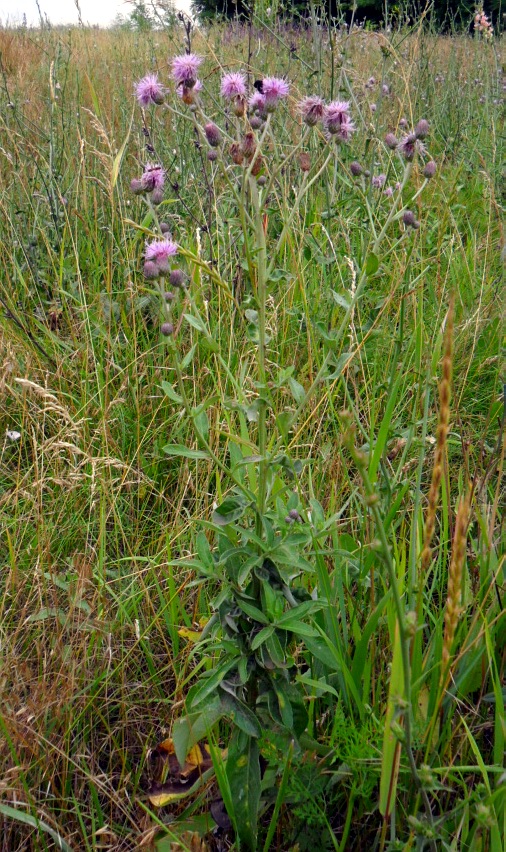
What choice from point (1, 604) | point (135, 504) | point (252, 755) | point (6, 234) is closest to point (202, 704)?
point (252, 755)

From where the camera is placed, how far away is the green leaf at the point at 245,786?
1082 mm

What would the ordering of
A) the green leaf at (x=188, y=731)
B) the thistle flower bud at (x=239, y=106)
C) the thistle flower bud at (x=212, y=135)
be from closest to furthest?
the green leaf at (x=188, y=731) → the thistle flower bud at (x=239, y=106) → the thistle flower bud at (x=212, y=135)

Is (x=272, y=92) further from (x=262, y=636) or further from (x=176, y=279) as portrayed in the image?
(x=262, y=636)

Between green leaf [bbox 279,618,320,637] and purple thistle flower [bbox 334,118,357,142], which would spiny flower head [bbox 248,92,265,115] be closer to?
purple thistle flower [bbox 334,118,357,142]

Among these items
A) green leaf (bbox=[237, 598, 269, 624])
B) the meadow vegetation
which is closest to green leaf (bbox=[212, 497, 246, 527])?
the meadow vegetation

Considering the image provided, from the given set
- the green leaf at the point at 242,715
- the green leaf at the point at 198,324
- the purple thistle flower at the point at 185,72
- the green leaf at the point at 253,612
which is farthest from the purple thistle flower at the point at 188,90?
the green leaf at the point at 242,715

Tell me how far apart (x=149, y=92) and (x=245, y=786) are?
1450mm

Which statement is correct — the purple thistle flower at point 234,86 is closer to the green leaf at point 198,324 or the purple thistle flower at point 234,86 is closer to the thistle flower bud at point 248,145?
the thistle flower bud at point 248,145

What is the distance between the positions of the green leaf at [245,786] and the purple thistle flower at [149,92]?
53.2 inches

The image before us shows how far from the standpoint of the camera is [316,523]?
1259 mm

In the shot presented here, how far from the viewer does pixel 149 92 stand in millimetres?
1582

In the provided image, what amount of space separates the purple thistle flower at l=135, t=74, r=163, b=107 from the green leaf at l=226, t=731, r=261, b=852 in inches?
53.2

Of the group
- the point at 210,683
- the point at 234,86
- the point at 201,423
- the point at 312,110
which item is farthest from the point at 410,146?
the point at 210,683

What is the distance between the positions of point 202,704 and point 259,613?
7.5 inches
